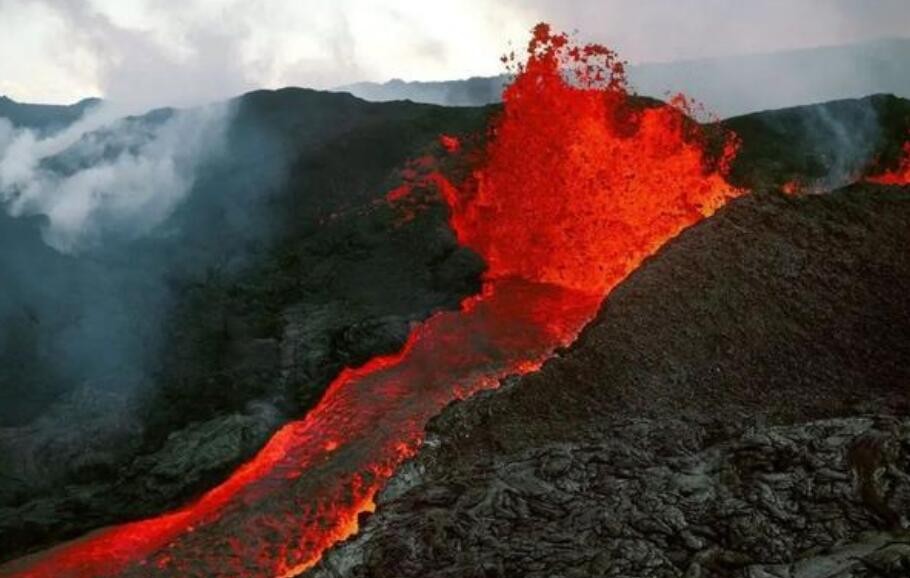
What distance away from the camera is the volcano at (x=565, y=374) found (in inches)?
332

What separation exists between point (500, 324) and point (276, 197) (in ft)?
35.4

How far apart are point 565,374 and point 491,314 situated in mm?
7136

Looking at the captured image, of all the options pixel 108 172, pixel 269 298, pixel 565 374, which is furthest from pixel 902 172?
pixel 108 172

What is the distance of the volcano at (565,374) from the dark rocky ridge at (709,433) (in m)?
0.04

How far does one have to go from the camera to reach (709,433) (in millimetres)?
10727

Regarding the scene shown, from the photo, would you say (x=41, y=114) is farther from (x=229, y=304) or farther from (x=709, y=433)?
(x=709, y=433)

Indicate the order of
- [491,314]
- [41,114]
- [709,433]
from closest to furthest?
[709,433]
[491,314]
[41,114]

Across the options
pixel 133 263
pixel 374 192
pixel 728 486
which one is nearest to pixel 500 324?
pixel 374 192

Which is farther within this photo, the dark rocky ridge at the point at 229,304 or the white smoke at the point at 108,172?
the white smoke at the point at 108,172

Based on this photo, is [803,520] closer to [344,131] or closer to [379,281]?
[379,281]

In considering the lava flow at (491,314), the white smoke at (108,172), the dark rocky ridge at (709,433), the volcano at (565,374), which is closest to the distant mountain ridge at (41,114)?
the white smoke at (108,172)

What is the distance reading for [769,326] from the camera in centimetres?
1302

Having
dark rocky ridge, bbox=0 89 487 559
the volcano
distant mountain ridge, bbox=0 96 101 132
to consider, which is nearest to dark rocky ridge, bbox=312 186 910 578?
the volcano

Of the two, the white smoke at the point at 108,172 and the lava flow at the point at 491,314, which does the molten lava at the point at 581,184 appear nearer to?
the lava flow at the point at 491,314
